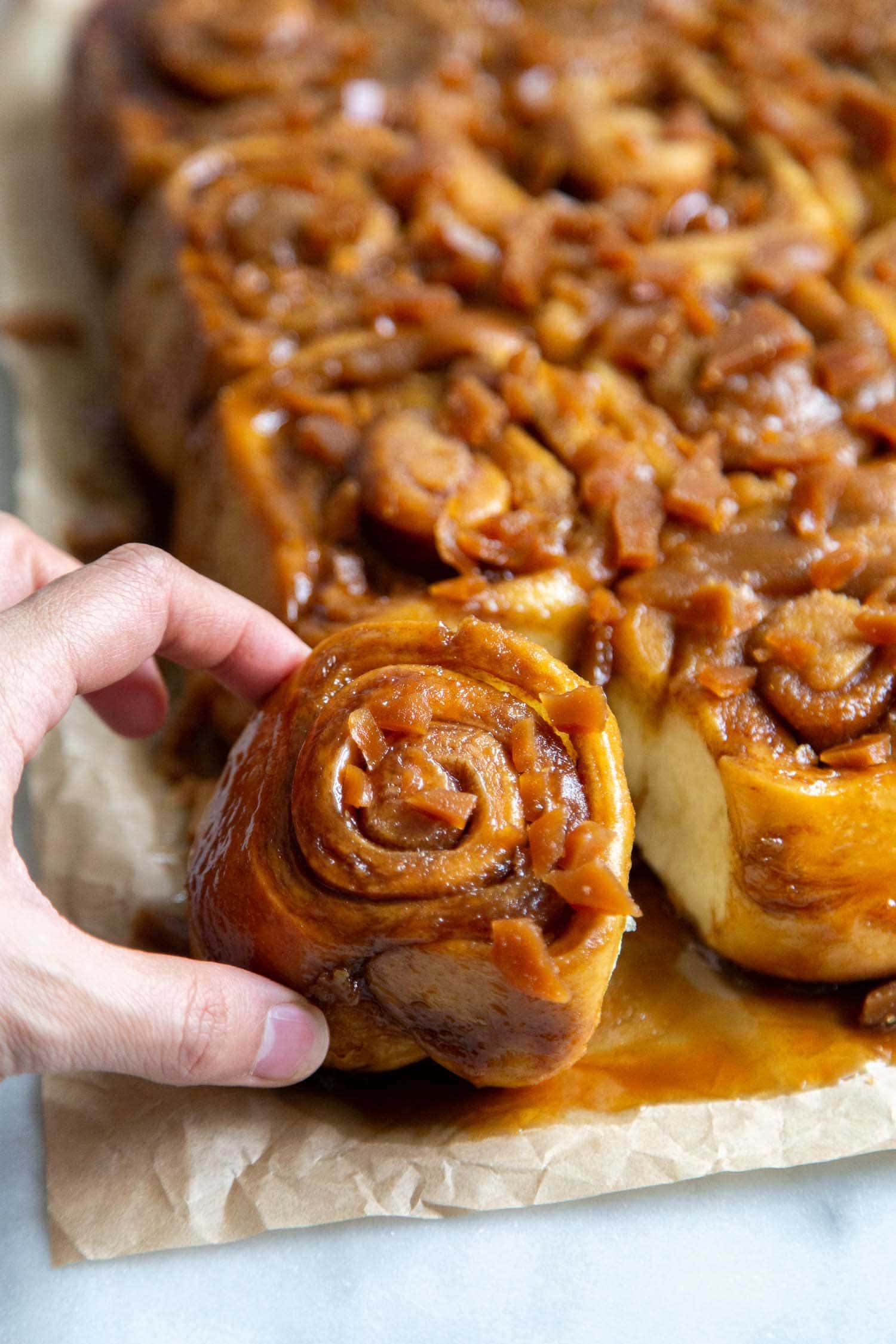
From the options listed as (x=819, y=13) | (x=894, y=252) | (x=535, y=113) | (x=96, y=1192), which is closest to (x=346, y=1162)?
(x=96, y=1192)

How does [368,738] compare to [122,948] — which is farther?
[368,738]

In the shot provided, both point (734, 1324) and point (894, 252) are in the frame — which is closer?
point (734, 1324)

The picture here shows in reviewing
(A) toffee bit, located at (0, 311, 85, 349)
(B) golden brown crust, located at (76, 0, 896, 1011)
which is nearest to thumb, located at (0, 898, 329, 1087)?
(B) golden brown crust, located at (76, 0, 896, 1011)

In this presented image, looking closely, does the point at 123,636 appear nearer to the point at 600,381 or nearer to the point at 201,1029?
the point at 201,1029

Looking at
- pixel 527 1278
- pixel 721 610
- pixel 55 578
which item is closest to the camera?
pixel 527 1278

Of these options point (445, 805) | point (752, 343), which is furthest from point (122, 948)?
point (752, 343)

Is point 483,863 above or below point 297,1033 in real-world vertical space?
above

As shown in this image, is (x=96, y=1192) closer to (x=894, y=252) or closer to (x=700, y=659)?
(x=700, y=659)
